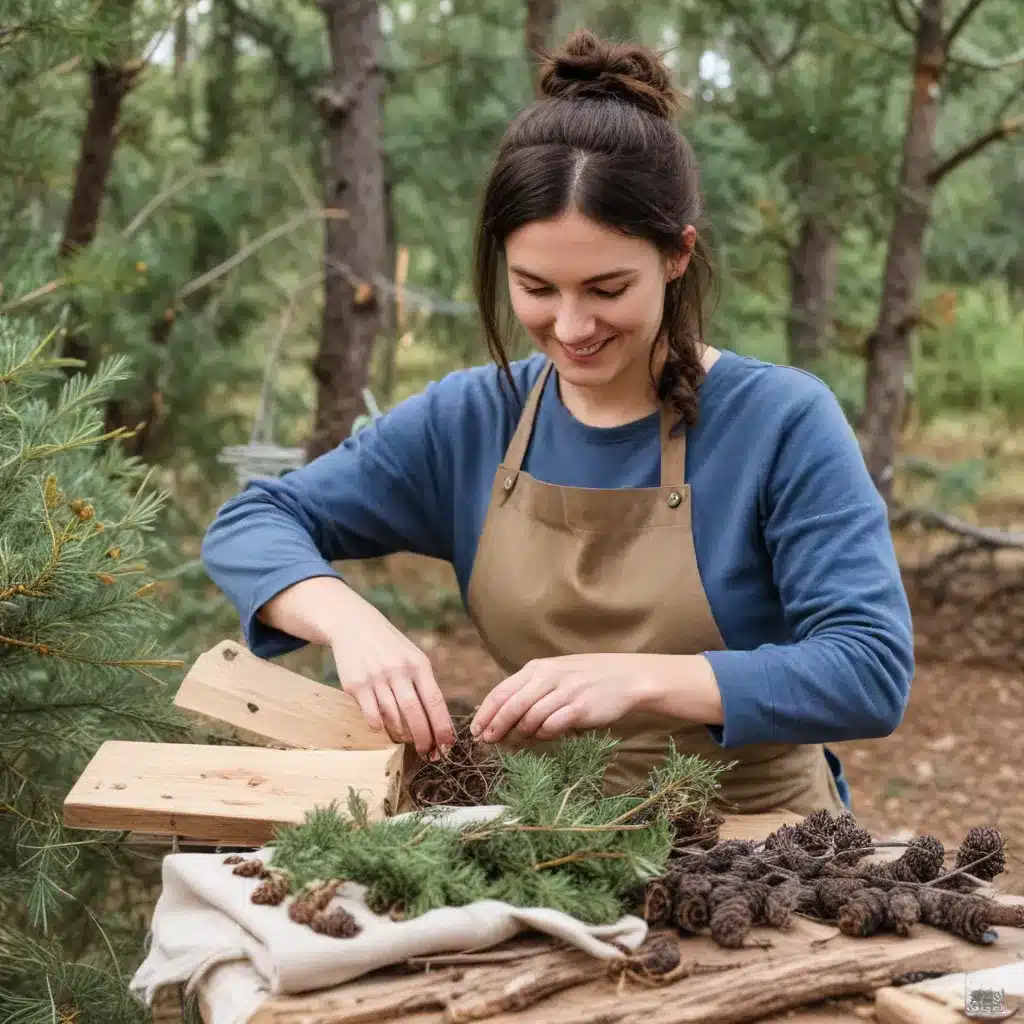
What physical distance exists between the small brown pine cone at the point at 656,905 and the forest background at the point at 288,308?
2.68 feet

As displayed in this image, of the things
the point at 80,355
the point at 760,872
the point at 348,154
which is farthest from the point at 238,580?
the point at 348,154

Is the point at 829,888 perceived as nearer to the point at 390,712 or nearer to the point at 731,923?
the point at 731,923

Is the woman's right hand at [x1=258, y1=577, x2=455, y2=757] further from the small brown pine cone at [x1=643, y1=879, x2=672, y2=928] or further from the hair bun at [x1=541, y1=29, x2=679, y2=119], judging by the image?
the hair bun at [x1=541, y1=29, x2=679, y2=119]

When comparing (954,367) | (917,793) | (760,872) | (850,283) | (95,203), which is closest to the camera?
(760,872)

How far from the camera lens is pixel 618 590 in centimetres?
200

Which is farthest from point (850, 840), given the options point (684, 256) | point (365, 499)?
point (365, 499)

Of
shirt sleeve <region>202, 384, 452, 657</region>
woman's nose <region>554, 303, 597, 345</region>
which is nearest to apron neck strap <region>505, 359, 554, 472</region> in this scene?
shirt sleeve <region>202, 384, 452, 657</region>

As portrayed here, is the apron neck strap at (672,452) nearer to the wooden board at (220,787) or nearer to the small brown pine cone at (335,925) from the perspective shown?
the wooden board at (220,787)

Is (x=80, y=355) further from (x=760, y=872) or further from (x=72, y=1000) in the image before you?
(x=760, y=872)

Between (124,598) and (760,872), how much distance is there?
97cm

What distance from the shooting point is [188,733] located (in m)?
2.12

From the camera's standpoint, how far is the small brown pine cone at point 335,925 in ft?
4.12

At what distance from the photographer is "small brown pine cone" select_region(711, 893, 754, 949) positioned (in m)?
1.33

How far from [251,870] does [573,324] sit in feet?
2.74
